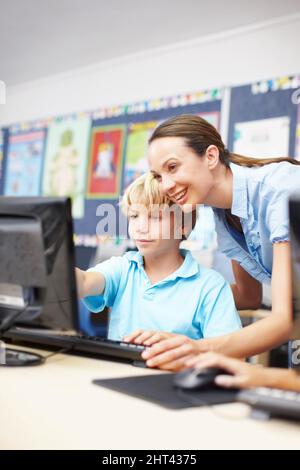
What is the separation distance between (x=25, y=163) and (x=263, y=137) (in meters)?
2.49

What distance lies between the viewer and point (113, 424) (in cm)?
75

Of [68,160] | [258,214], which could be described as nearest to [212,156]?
[258,214]

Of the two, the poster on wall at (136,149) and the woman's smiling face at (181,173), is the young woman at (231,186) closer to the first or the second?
the woman's smiling face at (181,173)

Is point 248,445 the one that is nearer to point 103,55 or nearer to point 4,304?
point 4,304

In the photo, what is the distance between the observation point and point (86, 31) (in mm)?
3812

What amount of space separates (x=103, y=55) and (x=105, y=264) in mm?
3124

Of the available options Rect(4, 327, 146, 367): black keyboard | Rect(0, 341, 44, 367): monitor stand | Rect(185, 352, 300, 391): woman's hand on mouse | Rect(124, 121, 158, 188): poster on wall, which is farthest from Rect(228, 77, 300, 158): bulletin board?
Rect(185, 352, 300, 391): woman's hand on mouse

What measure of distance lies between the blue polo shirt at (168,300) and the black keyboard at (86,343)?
0.62 ft

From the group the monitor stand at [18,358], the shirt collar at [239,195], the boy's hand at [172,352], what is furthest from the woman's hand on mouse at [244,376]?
the shirt collar at [239,195]

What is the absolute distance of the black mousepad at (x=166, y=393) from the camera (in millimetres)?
838

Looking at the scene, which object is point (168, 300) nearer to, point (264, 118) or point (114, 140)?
point (264, 118)

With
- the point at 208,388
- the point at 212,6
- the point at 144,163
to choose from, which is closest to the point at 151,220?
the point at 208,388

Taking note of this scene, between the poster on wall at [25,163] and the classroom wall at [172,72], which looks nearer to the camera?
the classroom wall at [172,72]

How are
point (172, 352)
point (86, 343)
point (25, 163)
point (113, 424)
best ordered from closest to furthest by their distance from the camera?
point (113, 424)
point (172, 352)
point (86, 343)
point (25, 163)
